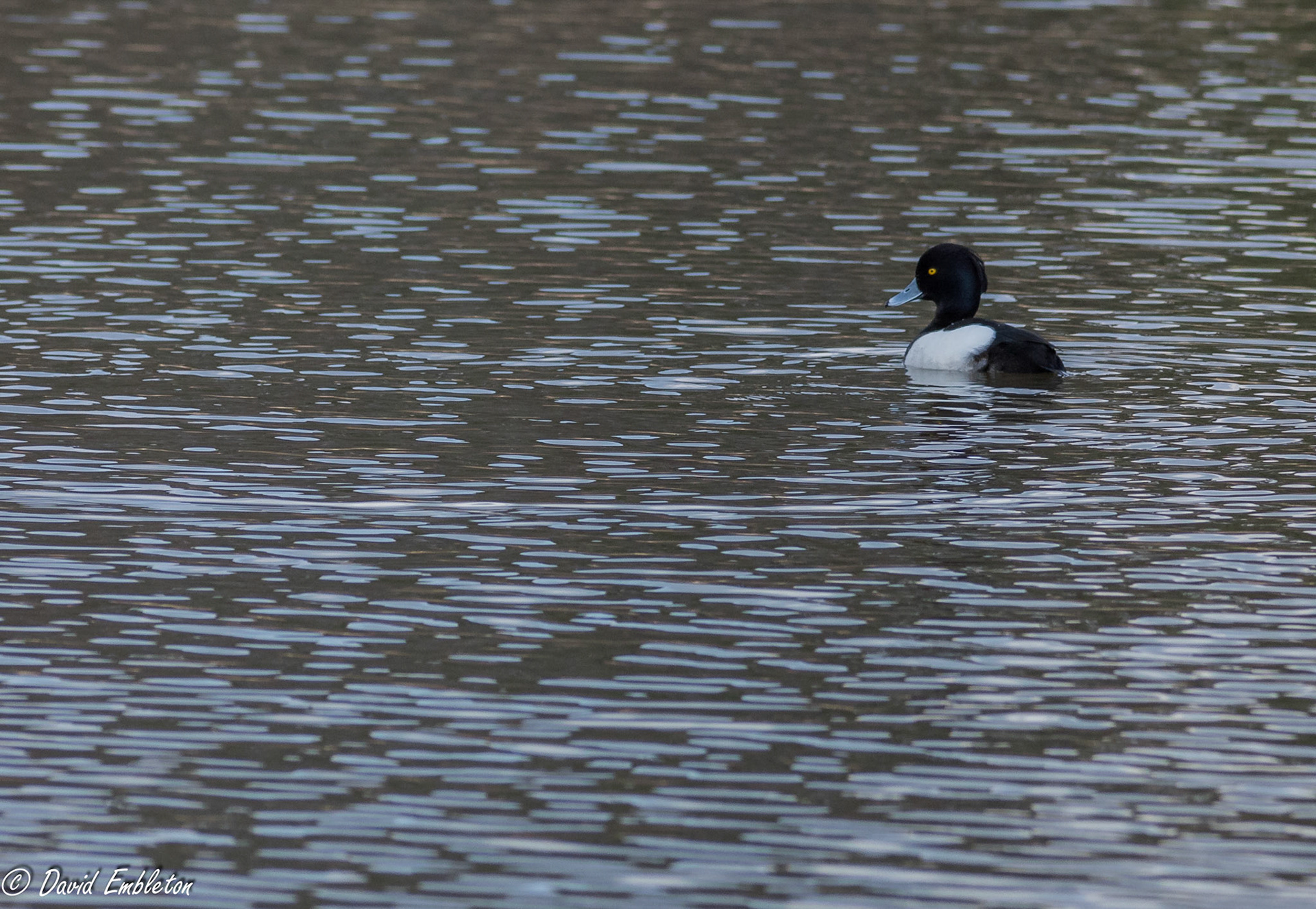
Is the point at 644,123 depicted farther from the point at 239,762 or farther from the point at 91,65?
the point at 239,762

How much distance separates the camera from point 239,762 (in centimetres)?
873

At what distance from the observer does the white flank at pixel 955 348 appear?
1627cm

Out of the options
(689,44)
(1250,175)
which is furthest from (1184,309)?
(689,44)

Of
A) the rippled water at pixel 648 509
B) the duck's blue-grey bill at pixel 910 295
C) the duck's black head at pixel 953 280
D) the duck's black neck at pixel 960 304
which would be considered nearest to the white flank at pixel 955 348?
the rippled water at pixel 648 509

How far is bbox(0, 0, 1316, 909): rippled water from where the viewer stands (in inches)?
323

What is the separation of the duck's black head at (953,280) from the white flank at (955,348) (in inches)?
18.7

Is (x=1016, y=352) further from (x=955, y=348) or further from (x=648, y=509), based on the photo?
(x=648, y=509)

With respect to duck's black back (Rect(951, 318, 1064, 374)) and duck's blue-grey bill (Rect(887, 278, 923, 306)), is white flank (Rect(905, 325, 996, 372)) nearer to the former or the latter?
duck's black back (Rect(951, 318, 1064, 374))

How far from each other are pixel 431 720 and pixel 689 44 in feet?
77.1
